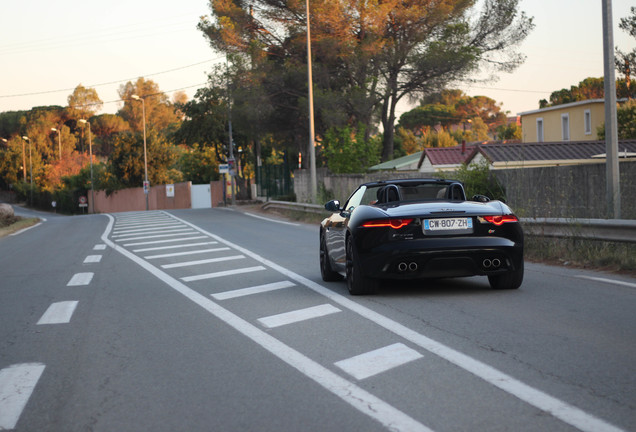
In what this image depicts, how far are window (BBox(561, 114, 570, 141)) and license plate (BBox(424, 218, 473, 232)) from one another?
1746 inches

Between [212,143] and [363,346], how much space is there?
59505 millimetres

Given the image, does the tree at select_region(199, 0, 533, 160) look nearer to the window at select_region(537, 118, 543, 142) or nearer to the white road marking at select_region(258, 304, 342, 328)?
the window at select_region(537, 118, 543, 142)

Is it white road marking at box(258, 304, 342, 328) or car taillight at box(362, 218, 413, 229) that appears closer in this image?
white road marking at box(258, 304, 342, 328)

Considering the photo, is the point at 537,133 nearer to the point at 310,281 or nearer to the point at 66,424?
the point at 310,281

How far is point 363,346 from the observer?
628 centimetres

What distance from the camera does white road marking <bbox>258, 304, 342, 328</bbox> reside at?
7551 millimetres

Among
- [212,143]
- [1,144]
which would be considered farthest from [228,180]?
[1,144]

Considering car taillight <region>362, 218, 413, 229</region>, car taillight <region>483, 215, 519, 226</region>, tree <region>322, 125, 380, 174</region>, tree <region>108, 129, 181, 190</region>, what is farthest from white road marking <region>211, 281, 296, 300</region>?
tree <region>108, 129, 181, 190</region>

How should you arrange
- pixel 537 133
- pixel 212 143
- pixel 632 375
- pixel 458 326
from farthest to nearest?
pixel 212 143 → pixel 537 133 → pixel 458 326 → pixel 632 375

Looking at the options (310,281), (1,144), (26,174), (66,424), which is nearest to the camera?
(66,424)

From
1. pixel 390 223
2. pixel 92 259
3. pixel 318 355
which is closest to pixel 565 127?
pixel 92 259

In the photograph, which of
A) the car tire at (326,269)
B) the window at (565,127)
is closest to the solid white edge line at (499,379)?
the car tire at (326,269)

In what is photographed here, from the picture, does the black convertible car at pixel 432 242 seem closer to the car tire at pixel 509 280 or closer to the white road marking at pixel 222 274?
the car tire at pixel 509 280

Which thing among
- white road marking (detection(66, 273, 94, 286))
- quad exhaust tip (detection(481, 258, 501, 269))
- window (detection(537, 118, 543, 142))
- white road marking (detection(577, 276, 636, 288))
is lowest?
white road marking (detection(66, 273, 94, 286))
